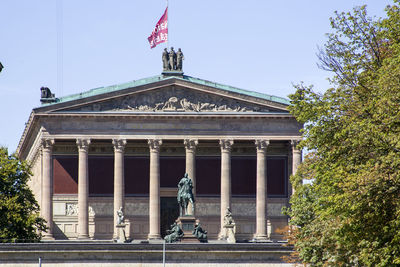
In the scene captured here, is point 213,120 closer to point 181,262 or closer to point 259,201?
point 259,201

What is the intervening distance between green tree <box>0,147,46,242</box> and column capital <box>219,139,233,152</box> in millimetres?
24790

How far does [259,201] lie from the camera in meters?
127

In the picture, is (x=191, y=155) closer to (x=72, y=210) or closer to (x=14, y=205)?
(x=72, y=210)

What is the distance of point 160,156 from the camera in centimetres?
13088

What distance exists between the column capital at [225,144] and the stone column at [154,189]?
6.54m

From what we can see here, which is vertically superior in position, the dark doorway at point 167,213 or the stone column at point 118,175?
the stone column at point 118,175

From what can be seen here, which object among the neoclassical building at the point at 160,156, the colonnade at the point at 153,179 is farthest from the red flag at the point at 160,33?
the colonnade at the point at 153,179

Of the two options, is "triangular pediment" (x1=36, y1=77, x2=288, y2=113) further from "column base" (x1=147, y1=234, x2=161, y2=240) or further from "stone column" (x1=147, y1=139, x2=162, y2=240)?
"column base" (x1=147, y1=234, x2=161, y2=240)

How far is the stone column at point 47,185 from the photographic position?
124m

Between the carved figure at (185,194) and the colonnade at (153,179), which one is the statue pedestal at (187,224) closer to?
the carved figure at (185,194)

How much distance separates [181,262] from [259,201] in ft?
132

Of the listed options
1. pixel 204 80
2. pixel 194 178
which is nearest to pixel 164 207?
pixel 194 178

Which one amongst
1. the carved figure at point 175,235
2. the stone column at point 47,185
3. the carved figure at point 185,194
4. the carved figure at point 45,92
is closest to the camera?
the carved figure at point 175,235

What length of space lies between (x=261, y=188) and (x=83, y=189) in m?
18.9
